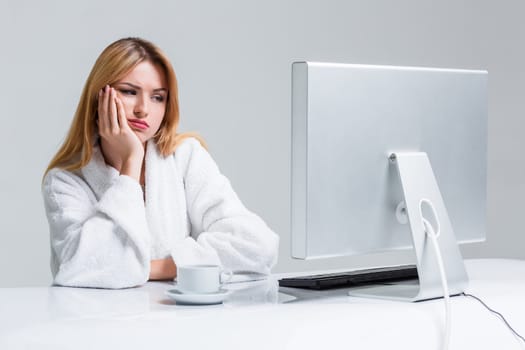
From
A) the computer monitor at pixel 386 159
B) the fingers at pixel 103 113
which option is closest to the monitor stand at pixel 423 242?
the computer monitor at pixel 386 159

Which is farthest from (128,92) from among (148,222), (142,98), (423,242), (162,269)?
(423,242)

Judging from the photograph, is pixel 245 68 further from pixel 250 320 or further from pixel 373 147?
pixel 250 320

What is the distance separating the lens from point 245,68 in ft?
13.5

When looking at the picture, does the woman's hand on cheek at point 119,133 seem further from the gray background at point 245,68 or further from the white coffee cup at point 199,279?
the gray background at point 245,68

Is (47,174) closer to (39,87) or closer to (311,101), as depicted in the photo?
(311,101)

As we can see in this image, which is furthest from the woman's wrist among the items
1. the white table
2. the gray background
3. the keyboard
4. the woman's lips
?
the gray background

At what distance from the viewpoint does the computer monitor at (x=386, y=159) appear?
164cm

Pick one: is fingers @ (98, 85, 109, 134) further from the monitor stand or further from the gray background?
the gray background

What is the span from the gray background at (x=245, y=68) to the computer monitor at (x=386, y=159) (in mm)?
1717

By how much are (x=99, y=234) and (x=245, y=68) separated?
2.21 metres

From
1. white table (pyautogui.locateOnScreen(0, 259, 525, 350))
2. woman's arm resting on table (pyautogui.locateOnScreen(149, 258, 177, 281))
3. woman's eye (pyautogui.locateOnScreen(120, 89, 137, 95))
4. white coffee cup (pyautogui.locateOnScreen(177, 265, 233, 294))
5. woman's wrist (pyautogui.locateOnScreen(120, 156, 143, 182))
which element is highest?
woman's eye (pyautogui.locateOnScreen(120, 89, 137, 95))

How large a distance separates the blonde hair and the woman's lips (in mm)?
99

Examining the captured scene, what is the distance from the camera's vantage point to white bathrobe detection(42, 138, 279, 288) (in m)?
2.00

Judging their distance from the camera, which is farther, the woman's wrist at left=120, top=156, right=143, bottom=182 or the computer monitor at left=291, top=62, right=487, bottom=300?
the woman's wrist at left=120, top=156, right=143, bottom=182
